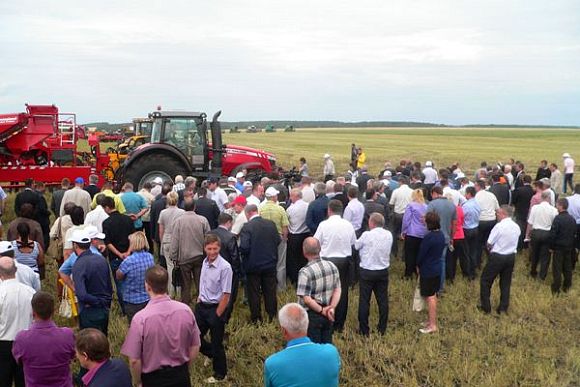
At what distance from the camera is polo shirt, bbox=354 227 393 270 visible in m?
6.43

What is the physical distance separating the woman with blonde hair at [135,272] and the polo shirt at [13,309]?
0.98m

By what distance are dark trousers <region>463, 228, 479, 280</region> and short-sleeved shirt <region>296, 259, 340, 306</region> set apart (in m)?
4.39

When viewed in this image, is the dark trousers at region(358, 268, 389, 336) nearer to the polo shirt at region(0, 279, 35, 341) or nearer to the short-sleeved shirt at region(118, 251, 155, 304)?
the short-sleeved shirt at region(118, 251, 155, 304)

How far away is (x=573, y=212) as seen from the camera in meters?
9.12

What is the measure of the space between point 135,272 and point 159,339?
1.59 meters

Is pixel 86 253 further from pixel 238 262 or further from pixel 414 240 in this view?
pixel 414 240

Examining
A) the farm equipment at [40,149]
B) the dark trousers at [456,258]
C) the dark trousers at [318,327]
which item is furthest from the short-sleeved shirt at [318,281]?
the farm equipment at [40,149]

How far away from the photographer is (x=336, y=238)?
6590 millimetres

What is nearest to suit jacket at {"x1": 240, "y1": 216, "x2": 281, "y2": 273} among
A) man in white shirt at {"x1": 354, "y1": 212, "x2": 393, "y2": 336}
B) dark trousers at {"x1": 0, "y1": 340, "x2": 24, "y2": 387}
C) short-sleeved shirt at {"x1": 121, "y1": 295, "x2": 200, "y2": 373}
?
man in white shirt at {"x1": 354, "y1": 212, "x2": 393, "y2": 336}

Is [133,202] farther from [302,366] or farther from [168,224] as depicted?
[302,366]

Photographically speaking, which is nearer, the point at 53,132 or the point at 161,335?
the point at 161,335

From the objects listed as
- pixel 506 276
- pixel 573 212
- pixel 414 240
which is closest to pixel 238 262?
pixel 414 240

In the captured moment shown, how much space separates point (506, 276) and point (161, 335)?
17.4ft

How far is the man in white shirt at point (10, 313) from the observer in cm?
434
